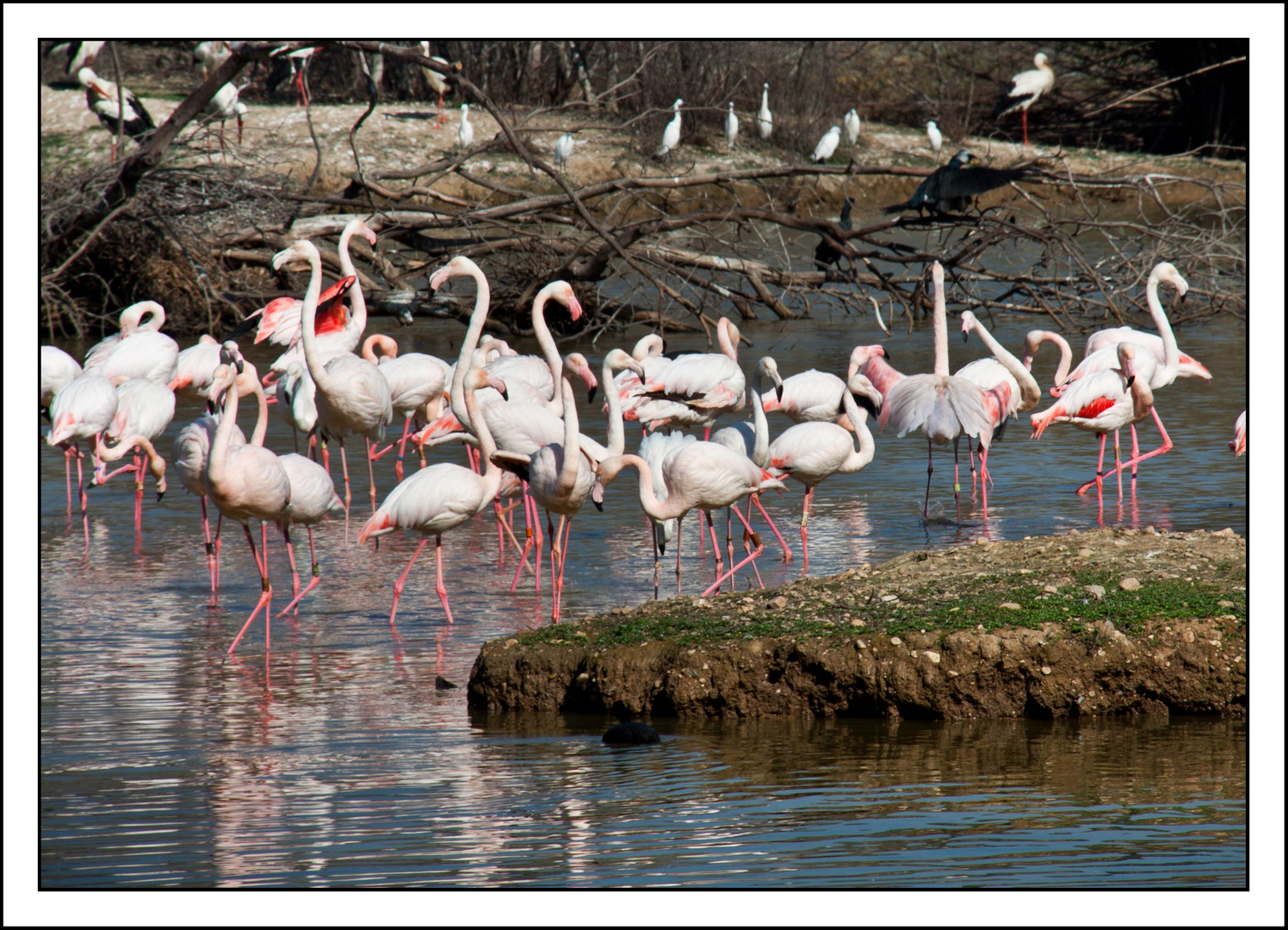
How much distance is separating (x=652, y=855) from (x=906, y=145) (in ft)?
71.7

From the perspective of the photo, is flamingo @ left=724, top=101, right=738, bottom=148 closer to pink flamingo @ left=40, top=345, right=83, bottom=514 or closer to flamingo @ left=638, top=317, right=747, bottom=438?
flamingo @ left=638, top=317, right=747, bottom=438

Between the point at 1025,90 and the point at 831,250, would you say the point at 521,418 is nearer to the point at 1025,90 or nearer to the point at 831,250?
the point at 831,250

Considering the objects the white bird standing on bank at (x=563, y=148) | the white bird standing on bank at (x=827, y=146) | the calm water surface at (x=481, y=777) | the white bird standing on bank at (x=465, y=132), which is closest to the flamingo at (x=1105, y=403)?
the calm water surface at (x=481, y=777)

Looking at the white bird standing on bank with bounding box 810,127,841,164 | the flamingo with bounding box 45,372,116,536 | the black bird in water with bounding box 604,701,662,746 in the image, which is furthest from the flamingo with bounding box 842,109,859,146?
the black bird in water with bounding box 604,701,662,746

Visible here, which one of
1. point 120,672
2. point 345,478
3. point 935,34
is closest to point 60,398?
point 345,478

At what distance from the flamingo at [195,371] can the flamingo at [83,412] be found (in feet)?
3.32

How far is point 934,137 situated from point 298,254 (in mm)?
16066

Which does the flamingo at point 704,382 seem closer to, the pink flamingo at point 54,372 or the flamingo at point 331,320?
the flamingo at point 331,320

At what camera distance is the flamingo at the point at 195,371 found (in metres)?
8.55

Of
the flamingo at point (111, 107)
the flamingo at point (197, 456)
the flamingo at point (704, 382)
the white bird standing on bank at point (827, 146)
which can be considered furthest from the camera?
the white bird standing on bank at point (827, 146)

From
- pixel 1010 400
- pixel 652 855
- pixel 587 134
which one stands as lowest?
pixel 652 855

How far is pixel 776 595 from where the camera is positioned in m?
4.78

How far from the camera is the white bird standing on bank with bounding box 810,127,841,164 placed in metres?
20.4

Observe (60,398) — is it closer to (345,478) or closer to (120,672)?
(345,478)
